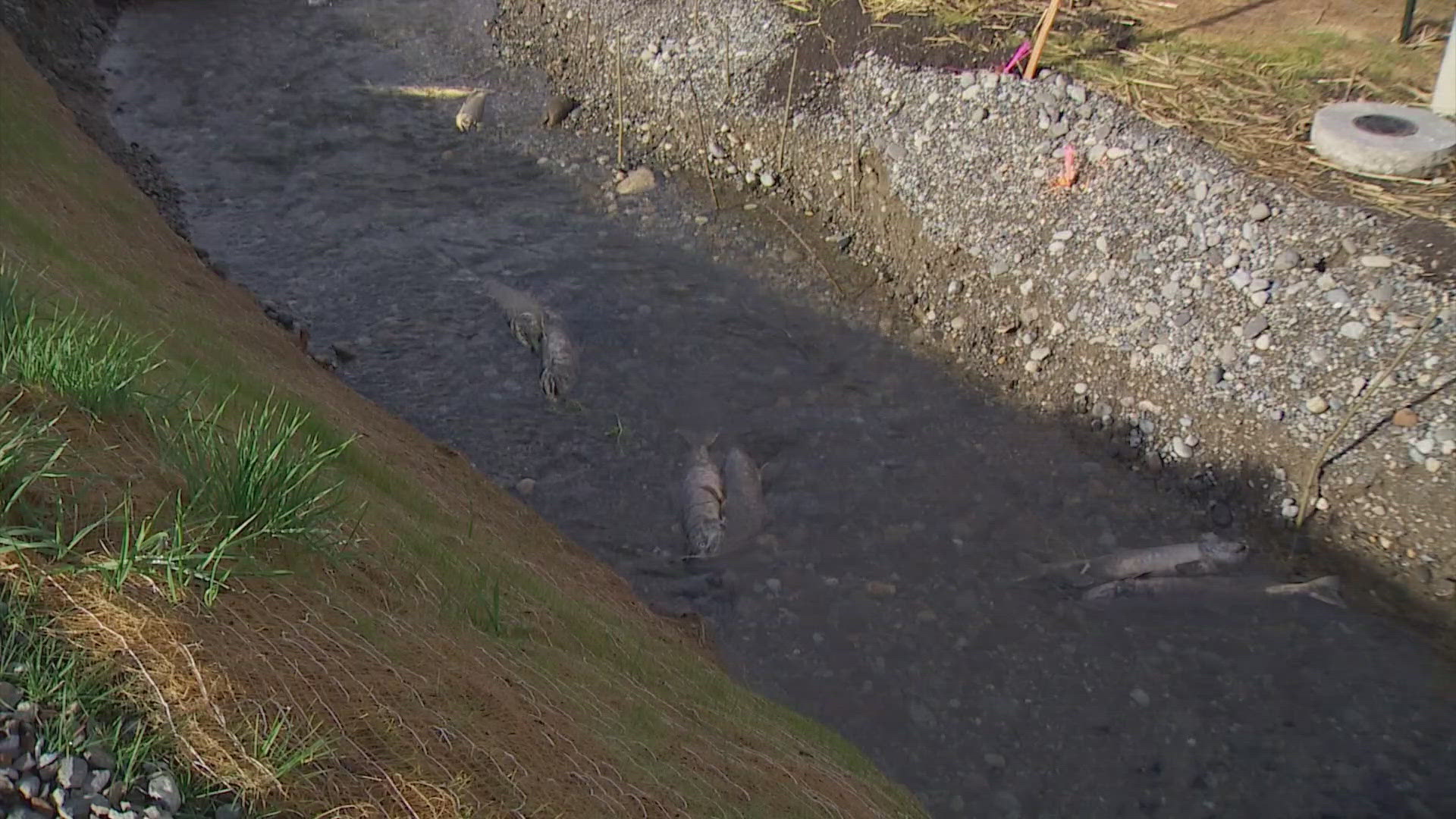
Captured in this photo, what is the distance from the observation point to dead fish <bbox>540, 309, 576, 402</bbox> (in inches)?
352

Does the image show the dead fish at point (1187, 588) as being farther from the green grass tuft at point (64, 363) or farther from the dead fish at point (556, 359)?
the green grass tuft at point (64, 363)

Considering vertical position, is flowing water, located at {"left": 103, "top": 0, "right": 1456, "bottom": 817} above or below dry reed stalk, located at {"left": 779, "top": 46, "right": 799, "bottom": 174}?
below

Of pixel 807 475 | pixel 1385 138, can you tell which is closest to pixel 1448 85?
pixel 1385 138

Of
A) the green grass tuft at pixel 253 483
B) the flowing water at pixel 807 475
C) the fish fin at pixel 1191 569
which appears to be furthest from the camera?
the fish fin at pixel 1191 569

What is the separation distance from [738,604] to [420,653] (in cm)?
364

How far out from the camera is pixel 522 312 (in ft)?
31.4

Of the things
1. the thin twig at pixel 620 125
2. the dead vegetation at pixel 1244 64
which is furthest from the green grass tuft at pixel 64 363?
the dead vegetation at pixel 1244 64

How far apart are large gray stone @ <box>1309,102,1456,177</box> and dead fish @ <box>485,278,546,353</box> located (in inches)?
246

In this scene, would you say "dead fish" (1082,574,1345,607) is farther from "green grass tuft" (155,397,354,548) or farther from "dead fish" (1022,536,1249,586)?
"green grass tuft" (155,397,354,548)

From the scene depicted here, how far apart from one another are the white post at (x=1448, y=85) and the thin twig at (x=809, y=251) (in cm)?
480

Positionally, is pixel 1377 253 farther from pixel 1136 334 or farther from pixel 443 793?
pixel 443 793

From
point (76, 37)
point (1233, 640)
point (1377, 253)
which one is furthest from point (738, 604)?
point (76, 37)

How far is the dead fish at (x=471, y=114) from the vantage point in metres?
12.5

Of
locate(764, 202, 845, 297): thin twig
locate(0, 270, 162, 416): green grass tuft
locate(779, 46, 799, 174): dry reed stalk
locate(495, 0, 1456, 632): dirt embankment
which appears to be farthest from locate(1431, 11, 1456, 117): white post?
locate(0, 270, 162, 416): green grass tuft
